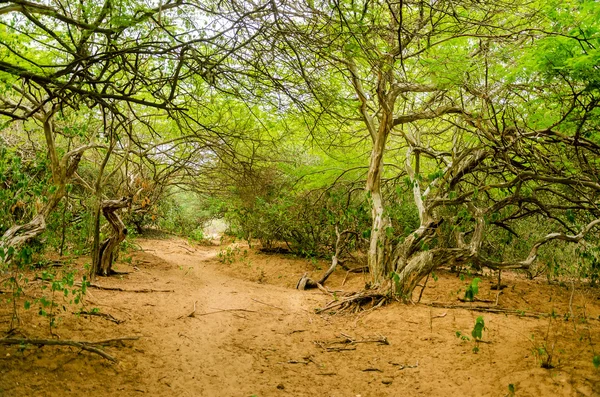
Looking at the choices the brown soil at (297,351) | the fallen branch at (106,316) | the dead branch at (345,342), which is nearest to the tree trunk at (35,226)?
the brown soil at (297,351)

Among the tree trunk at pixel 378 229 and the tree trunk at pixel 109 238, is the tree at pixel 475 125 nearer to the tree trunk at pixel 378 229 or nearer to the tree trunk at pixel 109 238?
the tree trunk at pixel 378 229

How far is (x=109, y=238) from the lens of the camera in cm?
882

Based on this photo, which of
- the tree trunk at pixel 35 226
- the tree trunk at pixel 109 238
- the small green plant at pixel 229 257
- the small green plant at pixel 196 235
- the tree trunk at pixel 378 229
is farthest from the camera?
the small green plant at pixel 196 235

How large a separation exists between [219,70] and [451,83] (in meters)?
4.09

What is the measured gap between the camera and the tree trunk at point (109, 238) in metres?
8.64

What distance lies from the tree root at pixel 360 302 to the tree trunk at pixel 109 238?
193 inches

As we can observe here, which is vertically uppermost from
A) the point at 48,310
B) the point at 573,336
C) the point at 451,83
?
the point at 451,83

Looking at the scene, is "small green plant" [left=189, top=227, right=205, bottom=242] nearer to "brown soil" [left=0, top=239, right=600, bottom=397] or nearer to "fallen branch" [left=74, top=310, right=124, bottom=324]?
"brown soil" [left=0, top=239, right=600, bottom=397]

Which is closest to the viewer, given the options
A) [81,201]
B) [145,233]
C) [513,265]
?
[513,265]

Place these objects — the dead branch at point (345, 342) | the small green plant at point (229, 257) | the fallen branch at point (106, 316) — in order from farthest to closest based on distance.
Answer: the small green plant at point (229, 257)
the dead branch at point (345, 342)
the fallen branch at point (106, 316)

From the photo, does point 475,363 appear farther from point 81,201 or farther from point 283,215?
point 81,201

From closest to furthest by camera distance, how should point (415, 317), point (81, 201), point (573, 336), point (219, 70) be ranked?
point (219, 70)
point (573, 336)
point (415, 317)
point (81, 201)

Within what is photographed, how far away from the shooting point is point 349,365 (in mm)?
4977

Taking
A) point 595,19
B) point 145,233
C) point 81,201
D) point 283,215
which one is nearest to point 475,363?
point 595,19
